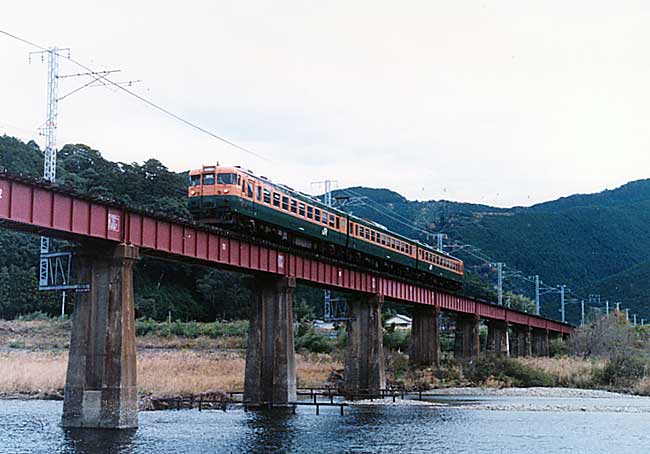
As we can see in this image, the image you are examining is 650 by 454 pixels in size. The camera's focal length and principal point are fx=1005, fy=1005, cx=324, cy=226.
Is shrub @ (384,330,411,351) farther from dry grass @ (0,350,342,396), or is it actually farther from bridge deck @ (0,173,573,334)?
bridge deck @ (0,173,573,334)

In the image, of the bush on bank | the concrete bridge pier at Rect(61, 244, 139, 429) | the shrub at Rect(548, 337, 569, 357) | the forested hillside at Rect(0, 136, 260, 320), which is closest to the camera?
the concrete bridge pier at Rect(61, 244, 139, 429)

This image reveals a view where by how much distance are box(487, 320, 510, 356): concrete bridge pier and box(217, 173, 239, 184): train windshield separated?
242 feet

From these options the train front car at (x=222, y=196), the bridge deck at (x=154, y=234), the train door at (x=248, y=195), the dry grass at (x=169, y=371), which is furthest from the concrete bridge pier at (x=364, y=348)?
the train front car at (x=222, y=196)

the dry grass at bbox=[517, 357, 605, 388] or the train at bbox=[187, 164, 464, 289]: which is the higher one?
the train at bbox=[187, 164, 464, 289]

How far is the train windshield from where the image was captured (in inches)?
2365

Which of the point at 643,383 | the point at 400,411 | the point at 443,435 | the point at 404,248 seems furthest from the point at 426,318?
the point at 443,435

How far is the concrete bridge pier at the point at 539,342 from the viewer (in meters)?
152

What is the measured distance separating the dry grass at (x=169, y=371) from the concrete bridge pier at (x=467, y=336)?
18.9 m

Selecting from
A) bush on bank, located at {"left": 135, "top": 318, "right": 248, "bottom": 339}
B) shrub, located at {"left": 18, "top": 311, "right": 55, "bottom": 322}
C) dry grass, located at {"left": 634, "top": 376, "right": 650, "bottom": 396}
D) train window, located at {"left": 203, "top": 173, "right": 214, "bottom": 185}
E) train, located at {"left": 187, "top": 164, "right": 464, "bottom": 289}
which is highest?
train window, located at {"left": 203, "top": 173, "right": 214, "bottom": 185}

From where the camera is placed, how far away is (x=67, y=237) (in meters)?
44.3

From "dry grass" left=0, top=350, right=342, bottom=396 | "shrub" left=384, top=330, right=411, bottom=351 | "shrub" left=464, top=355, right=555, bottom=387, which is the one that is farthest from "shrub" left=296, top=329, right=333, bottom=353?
"shrub" left=464, top=355, right=555, bottom=387

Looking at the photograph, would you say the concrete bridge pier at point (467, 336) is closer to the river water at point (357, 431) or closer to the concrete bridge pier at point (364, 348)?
the concrete bridge pier at point (364, 348)

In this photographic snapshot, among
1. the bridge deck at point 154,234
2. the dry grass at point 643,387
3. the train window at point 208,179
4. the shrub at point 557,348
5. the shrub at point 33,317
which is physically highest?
the train window at point 208,179

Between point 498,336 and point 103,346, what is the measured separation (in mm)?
92863
